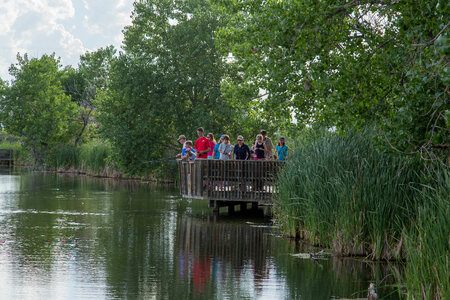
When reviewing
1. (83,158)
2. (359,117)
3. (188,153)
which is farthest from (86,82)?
(359,117)

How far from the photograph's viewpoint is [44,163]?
173 feet

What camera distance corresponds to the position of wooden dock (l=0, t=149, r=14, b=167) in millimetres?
61844

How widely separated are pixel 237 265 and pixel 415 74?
14.2ft

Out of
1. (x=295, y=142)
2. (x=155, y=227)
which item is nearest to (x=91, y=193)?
(x=155, y=227)

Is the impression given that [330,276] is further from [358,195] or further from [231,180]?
[231,180]

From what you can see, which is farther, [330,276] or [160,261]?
[160,261]

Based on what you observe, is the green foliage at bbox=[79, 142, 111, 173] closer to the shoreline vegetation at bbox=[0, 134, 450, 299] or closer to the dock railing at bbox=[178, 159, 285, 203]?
the dock railing at bbox=[178, 159, 285, 203]

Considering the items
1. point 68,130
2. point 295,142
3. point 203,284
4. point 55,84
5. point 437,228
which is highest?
point 55,84

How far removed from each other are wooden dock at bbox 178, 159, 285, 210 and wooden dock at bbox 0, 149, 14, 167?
46.8 m

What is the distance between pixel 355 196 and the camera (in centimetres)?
1085

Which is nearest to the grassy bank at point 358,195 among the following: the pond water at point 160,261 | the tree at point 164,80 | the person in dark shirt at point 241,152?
the pond water at point 160,261

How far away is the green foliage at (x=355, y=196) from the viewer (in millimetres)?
10516

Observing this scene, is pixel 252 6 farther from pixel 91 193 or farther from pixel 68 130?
pixel 68 130

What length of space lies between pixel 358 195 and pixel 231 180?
7.60m
